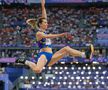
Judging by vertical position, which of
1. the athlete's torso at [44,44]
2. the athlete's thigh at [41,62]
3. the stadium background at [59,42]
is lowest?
the stadium background at [59,42]

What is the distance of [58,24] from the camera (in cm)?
4391

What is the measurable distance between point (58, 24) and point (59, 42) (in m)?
3.48

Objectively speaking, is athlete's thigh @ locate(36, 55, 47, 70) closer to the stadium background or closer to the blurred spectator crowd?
the stadium background

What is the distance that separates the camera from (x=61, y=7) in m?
46.3

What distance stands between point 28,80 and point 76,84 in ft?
12.2

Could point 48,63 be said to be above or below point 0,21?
above

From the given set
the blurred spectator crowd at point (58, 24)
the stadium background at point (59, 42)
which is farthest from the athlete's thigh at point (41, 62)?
the blurred spectator crowd at point (58, 24)

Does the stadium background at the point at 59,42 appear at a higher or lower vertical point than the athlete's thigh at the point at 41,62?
lower

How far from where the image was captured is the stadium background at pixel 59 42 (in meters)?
34.8

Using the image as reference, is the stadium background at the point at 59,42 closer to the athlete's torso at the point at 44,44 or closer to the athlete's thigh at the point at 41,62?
the athlete's torso at the point at 44,44

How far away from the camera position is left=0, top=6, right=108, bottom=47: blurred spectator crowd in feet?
136

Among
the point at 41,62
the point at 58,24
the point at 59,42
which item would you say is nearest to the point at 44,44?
the point at 41,62

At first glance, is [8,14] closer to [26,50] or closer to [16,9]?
[16,9]

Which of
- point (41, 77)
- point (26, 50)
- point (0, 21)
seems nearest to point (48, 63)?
point (41, 77)
